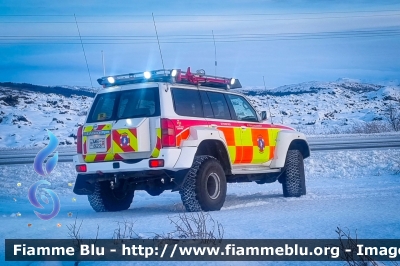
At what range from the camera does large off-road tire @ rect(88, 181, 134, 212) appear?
9109 mm

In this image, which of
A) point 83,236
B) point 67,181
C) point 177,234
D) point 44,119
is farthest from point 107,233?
point 44,119

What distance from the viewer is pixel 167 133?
25.8ft

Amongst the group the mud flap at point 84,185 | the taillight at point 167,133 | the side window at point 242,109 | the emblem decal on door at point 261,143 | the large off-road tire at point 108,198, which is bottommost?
the large off-road tire at point 108,198

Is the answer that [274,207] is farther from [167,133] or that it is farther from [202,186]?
[167,133]

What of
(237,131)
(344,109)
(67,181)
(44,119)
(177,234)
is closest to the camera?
(177,234)

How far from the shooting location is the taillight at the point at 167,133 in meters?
7.86

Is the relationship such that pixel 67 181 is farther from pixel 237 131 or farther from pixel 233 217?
pixel 233 217

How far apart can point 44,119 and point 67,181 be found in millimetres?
27048

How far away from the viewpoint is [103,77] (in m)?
9.01

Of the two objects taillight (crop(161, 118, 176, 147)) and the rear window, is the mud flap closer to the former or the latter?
the rear window

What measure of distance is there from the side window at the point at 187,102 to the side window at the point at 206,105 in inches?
3.5

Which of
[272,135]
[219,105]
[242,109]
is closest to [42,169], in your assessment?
[219,105]

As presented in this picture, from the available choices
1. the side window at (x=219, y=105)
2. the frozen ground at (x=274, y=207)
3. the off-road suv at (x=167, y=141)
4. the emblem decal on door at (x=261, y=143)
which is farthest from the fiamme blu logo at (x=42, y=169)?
the emblem decal on door at (x=261, y=143)

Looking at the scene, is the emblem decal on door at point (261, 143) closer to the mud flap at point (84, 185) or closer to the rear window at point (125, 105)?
the rear window at point (125, 105)
